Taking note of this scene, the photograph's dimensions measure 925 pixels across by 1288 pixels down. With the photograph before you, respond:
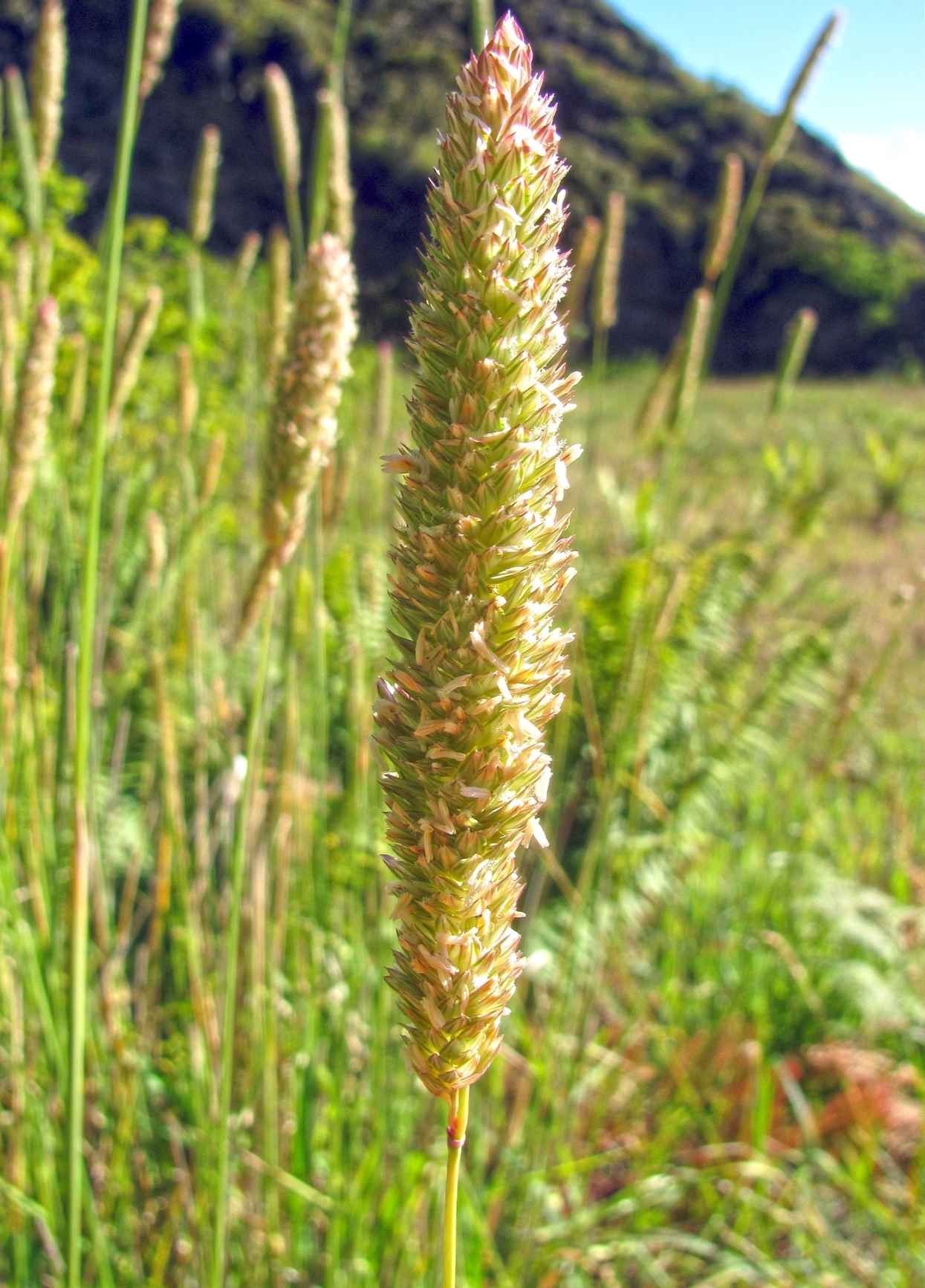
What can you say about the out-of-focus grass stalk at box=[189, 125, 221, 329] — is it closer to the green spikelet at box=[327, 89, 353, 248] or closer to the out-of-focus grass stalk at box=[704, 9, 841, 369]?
the green spikelet at box=[327, 89, 353, 248]

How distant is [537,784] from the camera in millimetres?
610

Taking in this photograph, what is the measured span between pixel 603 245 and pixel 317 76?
33.1 meters

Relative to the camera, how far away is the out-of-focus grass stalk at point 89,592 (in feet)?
2.76

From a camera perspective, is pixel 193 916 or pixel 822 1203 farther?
pixel 822 1203

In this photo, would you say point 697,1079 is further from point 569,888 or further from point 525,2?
point 525,2

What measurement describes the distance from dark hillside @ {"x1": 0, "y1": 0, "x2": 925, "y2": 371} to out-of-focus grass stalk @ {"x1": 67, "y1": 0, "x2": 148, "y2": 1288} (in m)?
22.4

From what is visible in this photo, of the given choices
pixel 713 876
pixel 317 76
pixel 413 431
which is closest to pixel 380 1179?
pixel 413 431

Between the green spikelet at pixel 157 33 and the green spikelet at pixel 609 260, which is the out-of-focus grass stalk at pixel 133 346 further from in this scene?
the green spikelet at pixel 609 260

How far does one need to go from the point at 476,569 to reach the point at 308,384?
0.50 metres

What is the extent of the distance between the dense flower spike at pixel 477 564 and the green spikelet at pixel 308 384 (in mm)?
383

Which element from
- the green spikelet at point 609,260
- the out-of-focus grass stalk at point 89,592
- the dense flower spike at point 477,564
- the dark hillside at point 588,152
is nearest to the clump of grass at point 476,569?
the dense flower spike at point 477,564

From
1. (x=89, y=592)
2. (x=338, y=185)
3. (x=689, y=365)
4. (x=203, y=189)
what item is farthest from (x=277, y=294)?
(x=89, y=592)

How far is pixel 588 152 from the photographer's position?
33375 mm

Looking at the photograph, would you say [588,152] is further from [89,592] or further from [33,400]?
[89,592]
